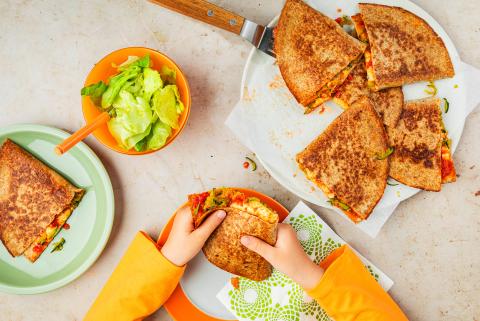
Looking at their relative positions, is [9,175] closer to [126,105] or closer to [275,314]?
[126,105]

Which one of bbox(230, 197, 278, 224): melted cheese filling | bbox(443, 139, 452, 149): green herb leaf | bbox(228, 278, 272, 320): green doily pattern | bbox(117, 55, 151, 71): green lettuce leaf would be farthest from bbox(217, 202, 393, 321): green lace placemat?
bbox(117, 55, 151, 71): green lettuce leaf

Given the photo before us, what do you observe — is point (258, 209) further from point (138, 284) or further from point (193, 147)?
point (138, 284)

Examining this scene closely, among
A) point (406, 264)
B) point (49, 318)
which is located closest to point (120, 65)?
point (49, 318)

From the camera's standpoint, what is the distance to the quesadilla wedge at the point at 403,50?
7.46 feet

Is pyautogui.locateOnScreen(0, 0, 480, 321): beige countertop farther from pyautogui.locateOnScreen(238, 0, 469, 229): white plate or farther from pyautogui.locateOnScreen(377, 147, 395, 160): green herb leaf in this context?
pyautogui.locateOnScreen(377, 147, 395, 160): green herb leaf

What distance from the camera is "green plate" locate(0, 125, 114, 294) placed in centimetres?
234

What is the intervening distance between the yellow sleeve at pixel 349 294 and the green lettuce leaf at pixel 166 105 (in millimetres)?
1109

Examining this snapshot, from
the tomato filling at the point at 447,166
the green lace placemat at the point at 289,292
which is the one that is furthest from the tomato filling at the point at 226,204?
the tomato filling at the point at 447,166

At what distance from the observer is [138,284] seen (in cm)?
222

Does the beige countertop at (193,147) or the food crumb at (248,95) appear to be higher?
the food crumb at (248,95)

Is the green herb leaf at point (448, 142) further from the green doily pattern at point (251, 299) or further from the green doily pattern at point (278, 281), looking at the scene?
the green doily pattern at point (251, 299)

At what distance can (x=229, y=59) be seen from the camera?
2416 mm

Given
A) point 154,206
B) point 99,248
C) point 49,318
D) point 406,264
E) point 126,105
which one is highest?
point 126,105

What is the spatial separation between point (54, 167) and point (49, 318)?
2.92 ft
